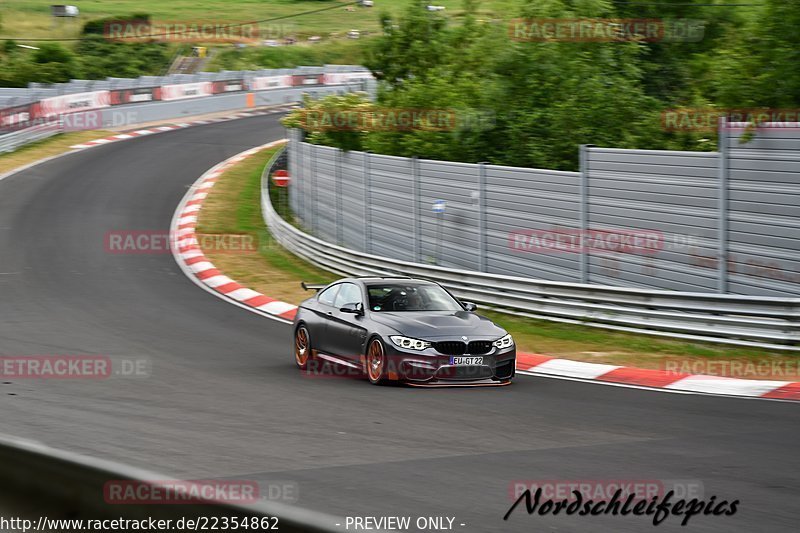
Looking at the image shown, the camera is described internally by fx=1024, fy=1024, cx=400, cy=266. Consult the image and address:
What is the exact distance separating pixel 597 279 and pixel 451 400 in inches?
262

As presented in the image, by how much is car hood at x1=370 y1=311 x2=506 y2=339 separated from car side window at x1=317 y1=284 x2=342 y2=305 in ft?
4.07

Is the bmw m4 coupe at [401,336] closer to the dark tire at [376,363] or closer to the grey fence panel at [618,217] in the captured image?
the dark tire at [376,363]

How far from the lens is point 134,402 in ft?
35.8

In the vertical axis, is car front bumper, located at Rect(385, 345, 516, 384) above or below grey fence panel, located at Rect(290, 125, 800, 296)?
below

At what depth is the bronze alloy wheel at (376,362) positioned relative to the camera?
12.2 meters

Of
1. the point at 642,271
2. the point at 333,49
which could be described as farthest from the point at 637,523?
the point at 333,49

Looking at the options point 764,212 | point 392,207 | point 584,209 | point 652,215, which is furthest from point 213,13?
point 764,212

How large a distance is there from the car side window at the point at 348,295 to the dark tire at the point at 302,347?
66 cm

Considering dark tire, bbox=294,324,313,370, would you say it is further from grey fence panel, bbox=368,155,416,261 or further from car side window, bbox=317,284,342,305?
grey fence panel, bbox=368,155,416,261

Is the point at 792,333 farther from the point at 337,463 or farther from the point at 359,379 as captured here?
the point at 337,463

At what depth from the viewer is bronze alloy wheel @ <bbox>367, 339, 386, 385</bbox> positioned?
12227 mm

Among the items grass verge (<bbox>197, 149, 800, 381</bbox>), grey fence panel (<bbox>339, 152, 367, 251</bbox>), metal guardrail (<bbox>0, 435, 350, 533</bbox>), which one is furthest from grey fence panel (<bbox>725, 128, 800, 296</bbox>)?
metal guardrail (<bbox>0, 435, 350, 533</bbox>)

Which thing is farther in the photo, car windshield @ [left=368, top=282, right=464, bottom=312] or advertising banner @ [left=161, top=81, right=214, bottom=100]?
advertising banner @ [left=161, top=81, right=214, bottom=100]

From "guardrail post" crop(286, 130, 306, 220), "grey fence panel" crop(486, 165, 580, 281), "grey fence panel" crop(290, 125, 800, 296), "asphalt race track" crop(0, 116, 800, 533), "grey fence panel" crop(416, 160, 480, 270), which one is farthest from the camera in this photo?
"guardrail post" crop(286, 130, 306, 220)
